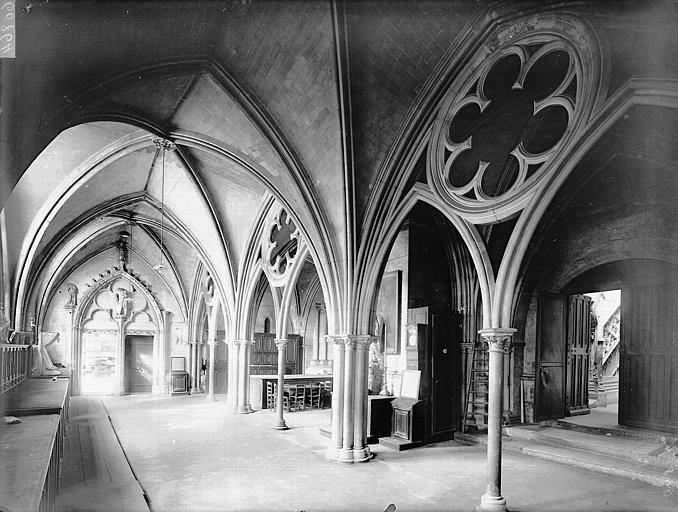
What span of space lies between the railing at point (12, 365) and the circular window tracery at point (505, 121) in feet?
25.0

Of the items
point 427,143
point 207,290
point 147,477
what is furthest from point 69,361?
point 427,143

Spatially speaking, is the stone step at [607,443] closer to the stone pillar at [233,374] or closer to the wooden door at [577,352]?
the wooden door at [577,352]

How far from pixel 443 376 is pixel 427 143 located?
16.7 feet

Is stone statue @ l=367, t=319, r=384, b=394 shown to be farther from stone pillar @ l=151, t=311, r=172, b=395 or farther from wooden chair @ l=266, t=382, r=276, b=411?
stone pillar @ l=151, t=311, r=172, b=395

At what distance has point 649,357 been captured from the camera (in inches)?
391

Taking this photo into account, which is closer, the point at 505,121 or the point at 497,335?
the point at 497,335

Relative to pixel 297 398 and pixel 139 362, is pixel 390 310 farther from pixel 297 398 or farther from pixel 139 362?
pixel 139 362

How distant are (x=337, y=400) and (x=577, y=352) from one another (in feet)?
20.6

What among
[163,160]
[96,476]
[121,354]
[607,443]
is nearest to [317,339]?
[121,354]

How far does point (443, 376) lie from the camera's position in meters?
10.8

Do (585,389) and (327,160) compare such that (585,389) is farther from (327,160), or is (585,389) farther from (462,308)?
(327,160)

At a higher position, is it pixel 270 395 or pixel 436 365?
pixel 436 365

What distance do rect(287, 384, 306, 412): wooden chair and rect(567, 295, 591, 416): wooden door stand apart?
7478 mm

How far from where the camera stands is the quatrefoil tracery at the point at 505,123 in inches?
263
